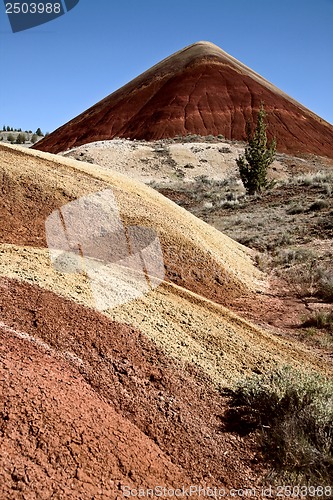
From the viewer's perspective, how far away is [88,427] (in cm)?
364

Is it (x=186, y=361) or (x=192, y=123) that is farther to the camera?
(x=192, y=123)

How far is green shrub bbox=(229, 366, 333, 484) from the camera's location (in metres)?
4.03

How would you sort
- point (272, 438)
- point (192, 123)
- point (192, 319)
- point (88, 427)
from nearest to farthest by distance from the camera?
point (88, 427)
point (272, 438)
point (192, 319)
point (192, 123)

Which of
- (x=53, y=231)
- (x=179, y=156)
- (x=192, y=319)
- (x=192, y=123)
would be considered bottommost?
(x=192, y=319)

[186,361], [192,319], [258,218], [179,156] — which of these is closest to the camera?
[186,361]

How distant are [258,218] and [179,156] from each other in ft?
72.3

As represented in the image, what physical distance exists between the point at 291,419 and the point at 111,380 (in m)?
1.90

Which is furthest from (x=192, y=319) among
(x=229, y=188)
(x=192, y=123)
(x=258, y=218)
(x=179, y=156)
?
(x=192, y=123)

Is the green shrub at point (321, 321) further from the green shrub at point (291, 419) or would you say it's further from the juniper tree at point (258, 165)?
the juniper tree at point (258, 165)

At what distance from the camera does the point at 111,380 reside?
4.38 meters

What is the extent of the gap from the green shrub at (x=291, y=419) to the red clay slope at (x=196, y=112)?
157 ft

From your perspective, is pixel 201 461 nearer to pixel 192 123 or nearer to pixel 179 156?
pixel 179 156

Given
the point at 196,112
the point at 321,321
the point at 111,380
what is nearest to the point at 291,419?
the point at 111,380

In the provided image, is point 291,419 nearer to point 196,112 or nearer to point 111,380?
point 111,380
